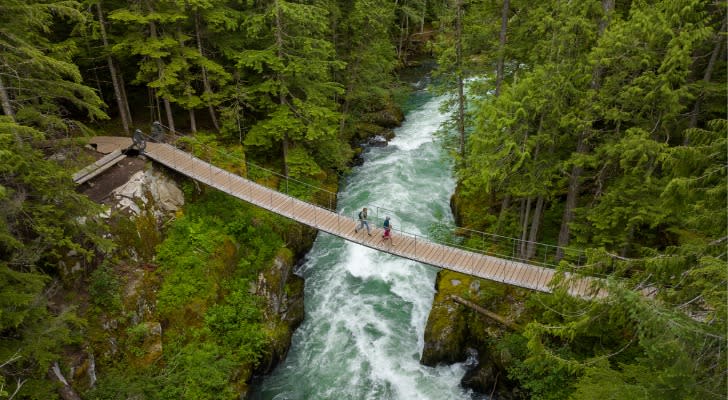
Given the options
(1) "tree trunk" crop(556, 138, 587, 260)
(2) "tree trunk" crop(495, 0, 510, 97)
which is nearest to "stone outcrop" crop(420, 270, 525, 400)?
(1) "tree trunk" crop(556, 138, 587, 260)

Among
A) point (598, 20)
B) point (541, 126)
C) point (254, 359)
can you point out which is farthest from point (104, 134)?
point (598, 20)

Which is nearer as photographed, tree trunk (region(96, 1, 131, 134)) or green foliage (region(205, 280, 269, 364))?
green foliage (region(205, 280, 269, 364))

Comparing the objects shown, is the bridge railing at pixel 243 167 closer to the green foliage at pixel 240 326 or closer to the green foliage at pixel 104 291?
the green foliage at pixel 240 326

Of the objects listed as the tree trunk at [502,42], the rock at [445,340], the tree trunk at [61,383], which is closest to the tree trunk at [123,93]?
the tree trunk at [61,383]

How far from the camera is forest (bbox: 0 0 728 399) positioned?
Result: 8.02 meters

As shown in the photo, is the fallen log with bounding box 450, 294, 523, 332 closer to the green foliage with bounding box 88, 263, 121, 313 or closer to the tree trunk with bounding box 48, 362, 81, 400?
the green foliage with bounding box 88, 263, 121, 313

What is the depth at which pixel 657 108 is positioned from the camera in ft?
36.8

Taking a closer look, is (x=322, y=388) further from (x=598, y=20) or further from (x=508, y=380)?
(x=598, y=20)

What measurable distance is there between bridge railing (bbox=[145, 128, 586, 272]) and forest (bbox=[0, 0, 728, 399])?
436 millimetres

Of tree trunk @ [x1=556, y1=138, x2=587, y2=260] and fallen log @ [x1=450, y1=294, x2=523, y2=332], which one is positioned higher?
tree trunk @ [x1=556, y1=138, x2=587, y2=260]

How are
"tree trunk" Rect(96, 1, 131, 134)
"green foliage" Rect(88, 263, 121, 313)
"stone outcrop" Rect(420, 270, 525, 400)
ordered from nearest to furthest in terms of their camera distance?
"green foliage" Rect(88, 263, 121, 313) → "stone outcrop" Rect(420, 270, 525, 400) → "tree trunk" Rect(96, 1, 131, 134)

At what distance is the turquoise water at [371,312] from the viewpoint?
14242 mm

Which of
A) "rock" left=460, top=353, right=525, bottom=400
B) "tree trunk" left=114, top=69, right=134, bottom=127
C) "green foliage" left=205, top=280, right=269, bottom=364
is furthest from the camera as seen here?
"tree trunk" left=114, top=69, right=134, bottom=127

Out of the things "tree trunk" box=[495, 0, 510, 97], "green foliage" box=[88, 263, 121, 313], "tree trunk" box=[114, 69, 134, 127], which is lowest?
"green foliage" box=[88, 263, 121, 313]
